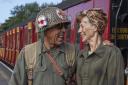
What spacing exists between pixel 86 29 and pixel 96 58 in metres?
Result: 0.25

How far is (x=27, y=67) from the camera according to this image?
3771 mm

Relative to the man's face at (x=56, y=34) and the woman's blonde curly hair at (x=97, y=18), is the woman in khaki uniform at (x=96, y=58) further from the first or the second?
the man's face at (x=56, y=34)

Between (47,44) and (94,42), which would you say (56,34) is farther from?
(94,42)

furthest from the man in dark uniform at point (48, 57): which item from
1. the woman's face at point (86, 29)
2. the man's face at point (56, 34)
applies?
the woman's face at point (86, 29)

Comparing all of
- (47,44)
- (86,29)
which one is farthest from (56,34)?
(86,29)

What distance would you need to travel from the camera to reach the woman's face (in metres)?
3.85

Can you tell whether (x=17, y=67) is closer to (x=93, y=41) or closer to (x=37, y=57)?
(x=37, y=57)

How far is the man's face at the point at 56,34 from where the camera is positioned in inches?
148

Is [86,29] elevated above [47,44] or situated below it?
above

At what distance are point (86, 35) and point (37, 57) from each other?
0.43 m

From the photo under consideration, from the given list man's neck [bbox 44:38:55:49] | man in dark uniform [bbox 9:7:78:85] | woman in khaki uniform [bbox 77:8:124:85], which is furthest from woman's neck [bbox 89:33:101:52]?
man's neck [bbox 44:38:55:49]

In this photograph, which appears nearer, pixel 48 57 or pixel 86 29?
pixel 48 57

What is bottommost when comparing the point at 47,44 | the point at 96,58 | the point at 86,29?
the point at 96,58

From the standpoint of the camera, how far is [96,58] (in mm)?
3805
